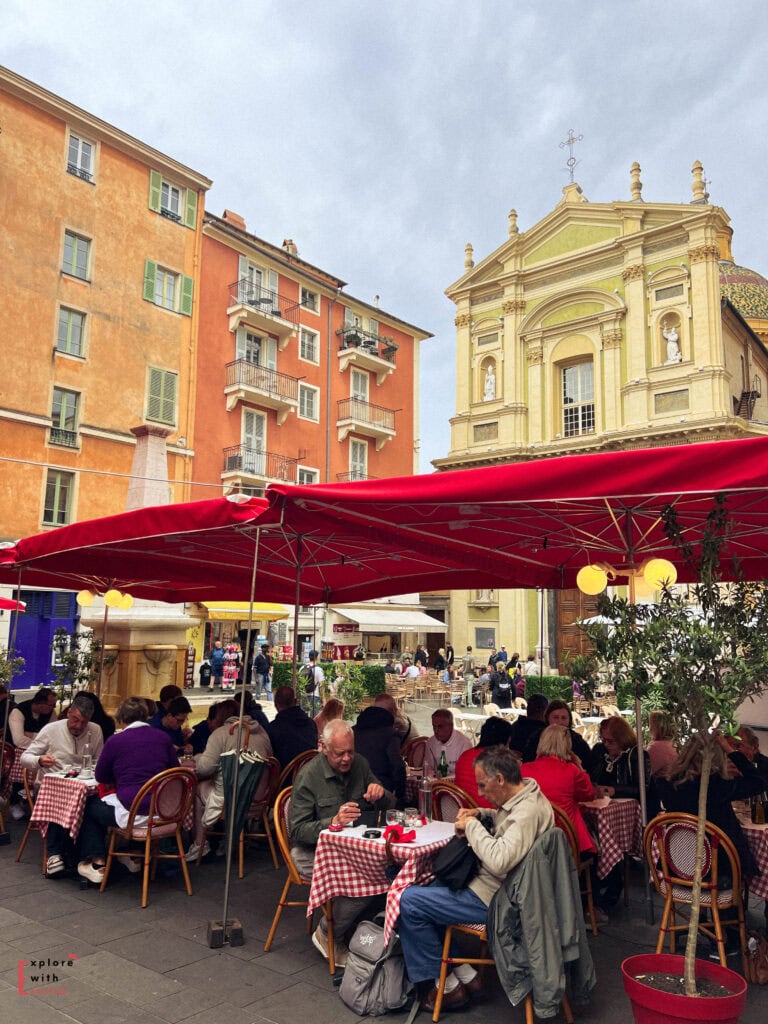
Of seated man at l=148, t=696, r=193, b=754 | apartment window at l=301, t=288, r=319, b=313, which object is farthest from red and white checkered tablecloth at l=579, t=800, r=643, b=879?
apartment window at l=301, t=288, r=319, b=313

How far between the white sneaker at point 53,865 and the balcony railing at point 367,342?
95.5 feet

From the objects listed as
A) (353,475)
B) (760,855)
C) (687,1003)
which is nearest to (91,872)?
(687,1003)

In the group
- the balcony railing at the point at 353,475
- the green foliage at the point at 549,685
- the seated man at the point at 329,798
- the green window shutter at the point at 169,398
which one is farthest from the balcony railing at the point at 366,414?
the seated man at the point at 329,798

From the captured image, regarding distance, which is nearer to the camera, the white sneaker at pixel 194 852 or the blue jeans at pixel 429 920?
the blue jeans at pixel 429 920

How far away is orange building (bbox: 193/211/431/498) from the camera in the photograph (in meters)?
28.5

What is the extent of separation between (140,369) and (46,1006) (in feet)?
77.6

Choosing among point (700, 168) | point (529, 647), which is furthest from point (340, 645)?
point (700, 168)

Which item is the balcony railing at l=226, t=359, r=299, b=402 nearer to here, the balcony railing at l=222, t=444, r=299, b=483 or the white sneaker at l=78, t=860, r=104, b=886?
the balcony railing at l=222, t=444, r=299, b=483

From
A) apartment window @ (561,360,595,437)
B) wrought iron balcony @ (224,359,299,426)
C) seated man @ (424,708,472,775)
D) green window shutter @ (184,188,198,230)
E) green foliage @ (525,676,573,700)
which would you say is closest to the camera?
seated man @ (424,708,472,775)

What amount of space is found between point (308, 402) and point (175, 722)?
1000 inches

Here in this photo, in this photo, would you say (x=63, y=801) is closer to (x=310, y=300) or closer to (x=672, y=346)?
(x=672, y=346)

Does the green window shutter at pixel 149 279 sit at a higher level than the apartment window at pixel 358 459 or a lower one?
higher

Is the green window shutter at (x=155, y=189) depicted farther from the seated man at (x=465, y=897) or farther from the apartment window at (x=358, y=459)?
the seated man at (x=465, y=897)

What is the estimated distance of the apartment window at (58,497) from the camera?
74.6ft
